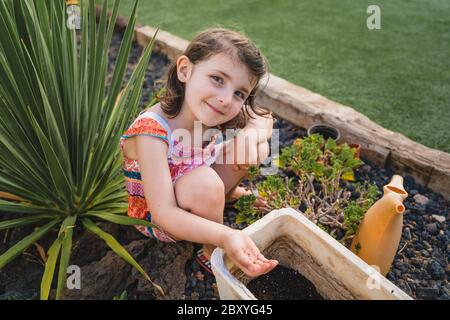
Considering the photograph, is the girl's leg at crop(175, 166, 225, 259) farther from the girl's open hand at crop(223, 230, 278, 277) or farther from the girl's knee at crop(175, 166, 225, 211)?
the girl's open hand at crop(223, 230, 278, 277)

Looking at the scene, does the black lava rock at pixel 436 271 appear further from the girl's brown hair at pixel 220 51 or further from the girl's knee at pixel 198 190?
the girl's brown hair at pixel 220 51

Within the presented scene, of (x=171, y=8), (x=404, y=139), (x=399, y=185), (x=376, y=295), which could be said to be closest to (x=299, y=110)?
(x=404, y=139)

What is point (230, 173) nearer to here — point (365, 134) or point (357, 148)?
point (357, 148)

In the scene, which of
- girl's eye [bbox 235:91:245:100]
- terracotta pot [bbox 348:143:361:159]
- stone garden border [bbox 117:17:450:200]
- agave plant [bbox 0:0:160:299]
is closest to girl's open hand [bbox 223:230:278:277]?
agave plant [bbox 0:0:160:299]

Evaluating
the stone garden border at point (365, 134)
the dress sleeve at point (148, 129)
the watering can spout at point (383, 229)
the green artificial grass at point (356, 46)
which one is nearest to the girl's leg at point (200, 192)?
the dress sleeve at point (148, 129)

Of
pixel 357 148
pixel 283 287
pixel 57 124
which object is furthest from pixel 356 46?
pixel 57 124

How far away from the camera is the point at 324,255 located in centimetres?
113

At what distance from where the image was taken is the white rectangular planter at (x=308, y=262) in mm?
999

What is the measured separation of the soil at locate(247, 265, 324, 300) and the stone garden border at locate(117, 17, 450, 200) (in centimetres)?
98

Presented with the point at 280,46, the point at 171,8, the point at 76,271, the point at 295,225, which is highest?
the point at 171,8

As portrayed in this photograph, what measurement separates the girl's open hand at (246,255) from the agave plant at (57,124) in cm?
40

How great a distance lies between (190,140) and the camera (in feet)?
4.91

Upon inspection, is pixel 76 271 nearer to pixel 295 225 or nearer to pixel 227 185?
pixel 227 185
